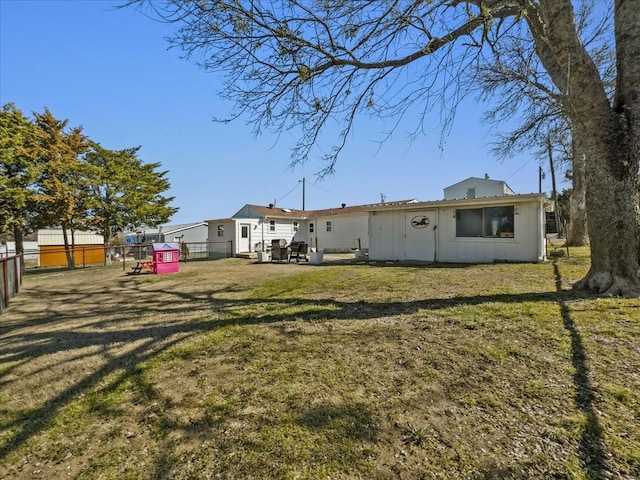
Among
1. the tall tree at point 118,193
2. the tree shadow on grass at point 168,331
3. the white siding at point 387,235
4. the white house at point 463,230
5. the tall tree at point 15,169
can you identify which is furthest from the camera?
the tall tree at point 118,193

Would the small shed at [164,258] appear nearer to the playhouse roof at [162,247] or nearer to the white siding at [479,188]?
the playhouse roof at [162,247]

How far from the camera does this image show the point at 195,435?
2.34 metres

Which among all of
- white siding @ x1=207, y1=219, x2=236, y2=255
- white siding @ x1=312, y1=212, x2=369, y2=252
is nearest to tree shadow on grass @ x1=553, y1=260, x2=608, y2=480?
white siding @ x1=312, y1=212, x2=369, y2=252

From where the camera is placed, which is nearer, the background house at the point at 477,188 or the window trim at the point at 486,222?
the window trim at the point at 486,222

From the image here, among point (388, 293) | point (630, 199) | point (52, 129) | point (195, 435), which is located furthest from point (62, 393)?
point (52, 129)

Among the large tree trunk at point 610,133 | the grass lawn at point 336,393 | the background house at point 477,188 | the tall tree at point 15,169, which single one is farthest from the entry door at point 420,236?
the tall tree at point 15,169

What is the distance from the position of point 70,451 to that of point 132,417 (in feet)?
1.39

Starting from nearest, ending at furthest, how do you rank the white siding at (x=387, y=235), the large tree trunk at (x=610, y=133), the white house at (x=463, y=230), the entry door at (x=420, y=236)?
1. the large tree trunk at (x=610, y=133)
2. the white house at (x=463, y=230)
3. the entry door at (x=420, y=236)
4. the white siding at (x=387, y=235)

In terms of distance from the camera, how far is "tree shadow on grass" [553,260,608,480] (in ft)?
6.02

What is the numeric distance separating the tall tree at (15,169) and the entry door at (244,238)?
406 inches

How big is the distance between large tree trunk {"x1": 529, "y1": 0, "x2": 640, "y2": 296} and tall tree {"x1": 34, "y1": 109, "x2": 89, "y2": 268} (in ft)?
66.8

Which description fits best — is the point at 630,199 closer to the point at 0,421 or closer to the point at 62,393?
the point at 62,393

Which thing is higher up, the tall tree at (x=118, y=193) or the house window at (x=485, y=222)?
the tall tree at (x=118, y=193)

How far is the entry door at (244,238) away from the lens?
19.8 m
